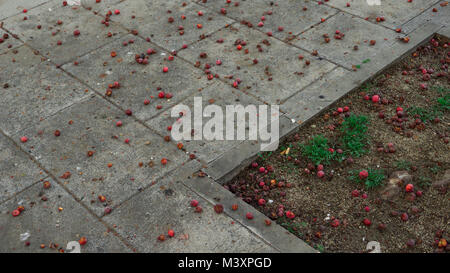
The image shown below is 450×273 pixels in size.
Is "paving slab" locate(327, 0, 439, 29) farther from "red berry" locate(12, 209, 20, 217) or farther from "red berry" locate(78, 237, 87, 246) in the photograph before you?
"red berry" locate(12, 209, 20, 217)

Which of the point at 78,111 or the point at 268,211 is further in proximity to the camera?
the point at 78,111

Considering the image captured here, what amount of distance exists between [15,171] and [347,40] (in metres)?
4.99

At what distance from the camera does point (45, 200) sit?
16.5 ft

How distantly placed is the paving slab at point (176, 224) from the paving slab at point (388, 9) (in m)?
4.66

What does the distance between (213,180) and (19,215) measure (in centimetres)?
200

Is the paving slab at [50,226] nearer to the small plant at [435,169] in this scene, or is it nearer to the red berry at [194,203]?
the red berry at [194,203]

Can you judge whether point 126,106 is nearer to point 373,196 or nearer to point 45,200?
point 45,200

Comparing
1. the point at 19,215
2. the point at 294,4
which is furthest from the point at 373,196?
the point at 294,4

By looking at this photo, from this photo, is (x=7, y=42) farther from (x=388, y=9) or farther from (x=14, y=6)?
(x=388, y=9)

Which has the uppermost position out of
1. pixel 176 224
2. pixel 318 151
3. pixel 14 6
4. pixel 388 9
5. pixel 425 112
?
pixel 388 9

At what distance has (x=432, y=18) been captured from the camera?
780cm

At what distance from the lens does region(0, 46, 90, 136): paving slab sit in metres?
6.16

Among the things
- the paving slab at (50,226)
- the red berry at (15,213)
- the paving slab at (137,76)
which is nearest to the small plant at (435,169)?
the paving slab at (137,76)

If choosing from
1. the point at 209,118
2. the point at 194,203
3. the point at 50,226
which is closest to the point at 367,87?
the point at 209,118
